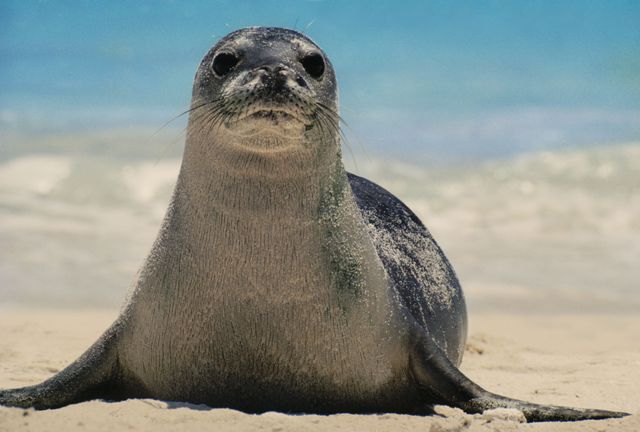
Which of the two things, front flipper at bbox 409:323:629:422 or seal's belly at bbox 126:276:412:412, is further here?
front flipper at bbox 409:323:629:422

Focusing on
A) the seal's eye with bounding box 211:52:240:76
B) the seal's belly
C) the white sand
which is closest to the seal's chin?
the seal's eye with bounding box 211:52:240:76

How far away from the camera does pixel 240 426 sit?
387cm

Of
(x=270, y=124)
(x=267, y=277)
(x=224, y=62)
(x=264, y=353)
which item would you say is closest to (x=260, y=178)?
(x=270, y=124)

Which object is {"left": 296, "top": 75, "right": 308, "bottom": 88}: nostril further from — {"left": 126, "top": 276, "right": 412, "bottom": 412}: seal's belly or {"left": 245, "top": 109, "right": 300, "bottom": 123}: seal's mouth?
{"left": 126, "top": 276, "right": 412, "bottom": 412}: seal's belly

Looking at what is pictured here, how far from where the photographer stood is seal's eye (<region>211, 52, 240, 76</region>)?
178 inches

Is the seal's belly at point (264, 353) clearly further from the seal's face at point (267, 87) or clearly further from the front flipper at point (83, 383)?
the seal's face at point (267, 87)

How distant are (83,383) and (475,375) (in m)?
3.71

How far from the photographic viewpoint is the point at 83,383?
4.95 meters

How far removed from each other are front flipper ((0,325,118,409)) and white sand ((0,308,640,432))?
1.40 ft

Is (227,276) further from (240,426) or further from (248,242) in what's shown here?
(240,426)

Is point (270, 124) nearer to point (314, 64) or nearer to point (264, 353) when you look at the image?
point (314, 64)

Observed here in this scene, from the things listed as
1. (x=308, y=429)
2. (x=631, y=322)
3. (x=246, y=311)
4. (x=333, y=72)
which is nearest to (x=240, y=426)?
(x=308, y=429)

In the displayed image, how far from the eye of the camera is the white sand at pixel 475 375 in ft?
13.0

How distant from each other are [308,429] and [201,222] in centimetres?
119
